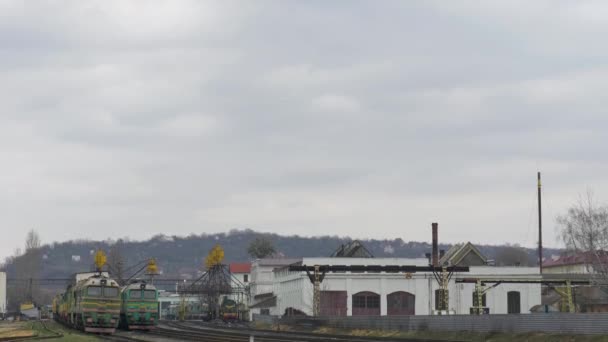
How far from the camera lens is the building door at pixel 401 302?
113 meters

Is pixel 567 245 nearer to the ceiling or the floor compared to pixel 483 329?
nearer to the ceiling

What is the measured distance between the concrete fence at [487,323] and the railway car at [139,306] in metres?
15.1

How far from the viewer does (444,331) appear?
2301 inches

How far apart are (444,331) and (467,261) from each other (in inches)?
3227

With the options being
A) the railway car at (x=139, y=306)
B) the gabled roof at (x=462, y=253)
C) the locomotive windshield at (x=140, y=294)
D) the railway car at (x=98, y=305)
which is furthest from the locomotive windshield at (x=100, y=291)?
the gabled roof at (x=462, y=253)

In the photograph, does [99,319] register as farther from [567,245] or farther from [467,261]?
[467,261]

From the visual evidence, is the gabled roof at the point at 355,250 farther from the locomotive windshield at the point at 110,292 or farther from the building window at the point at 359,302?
the locomotive windshield at the point at 110,292

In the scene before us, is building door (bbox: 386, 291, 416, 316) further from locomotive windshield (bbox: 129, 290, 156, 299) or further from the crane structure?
locomotive windshield (bbox: 129, 290, 156, 299)

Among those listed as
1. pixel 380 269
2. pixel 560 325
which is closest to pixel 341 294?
pixel 380 269

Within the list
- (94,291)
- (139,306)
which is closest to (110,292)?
(94,291)

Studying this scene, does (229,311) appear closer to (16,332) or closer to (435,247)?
(435,247)

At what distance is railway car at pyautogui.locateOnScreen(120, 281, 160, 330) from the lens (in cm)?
6606

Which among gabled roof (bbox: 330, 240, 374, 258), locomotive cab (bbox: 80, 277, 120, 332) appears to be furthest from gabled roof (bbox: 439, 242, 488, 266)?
locomotive cab (bbox: 80, 277, 120, 332)

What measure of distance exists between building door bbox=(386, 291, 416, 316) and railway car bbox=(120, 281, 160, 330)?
166 ft
